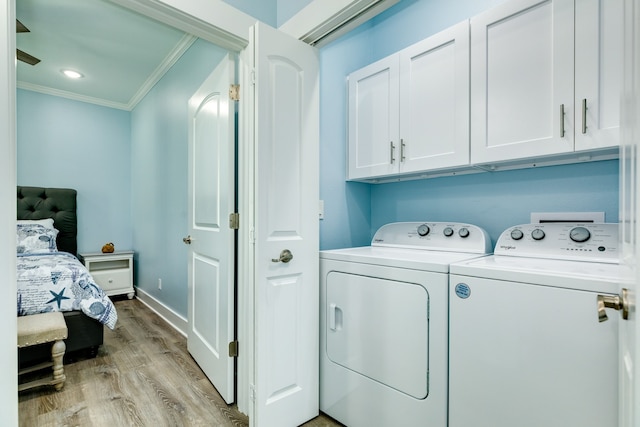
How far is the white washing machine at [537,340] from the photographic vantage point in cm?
96

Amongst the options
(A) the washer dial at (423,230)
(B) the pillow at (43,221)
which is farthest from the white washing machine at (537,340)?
(B) the pillow at (43,221)

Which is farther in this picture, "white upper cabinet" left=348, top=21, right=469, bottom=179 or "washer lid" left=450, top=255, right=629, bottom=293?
"white upper cabinet" left=348, top=21, right=469, bottom=179

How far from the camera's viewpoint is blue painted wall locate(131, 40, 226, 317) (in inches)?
118

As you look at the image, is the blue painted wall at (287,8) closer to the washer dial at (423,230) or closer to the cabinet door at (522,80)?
the cabinet door at (522,80)

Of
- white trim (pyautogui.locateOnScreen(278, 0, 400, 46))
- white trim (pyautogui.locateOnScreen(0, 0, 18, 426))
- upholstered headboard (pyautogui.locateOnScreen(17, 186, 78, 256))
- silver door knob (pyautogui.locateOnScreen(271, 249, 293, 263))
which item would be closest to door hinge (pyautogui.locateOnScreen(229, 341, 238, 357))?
silver door knob (pyautogui.locateOnScreen(271, 249, 293, 263))

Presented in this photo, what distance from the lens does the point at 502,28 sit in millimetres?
1468

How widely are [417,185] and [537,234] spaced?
0.77 meters

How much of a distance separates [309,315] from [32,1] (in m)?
3.04

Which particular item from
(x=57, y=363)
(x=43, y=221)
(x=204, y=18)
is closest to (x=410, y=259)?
(x=204, y=18)

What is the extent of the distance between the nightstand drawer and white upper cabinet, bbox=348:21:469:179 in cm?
351

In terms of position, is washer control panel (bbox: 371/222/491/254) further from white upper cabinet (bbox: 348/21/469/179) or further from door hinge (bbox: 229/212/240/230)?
door hinge (bbox: 229/212/240/230)

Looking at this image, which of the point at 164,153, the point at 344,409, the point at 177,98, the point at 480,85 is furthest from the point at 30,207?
the point at 480,85

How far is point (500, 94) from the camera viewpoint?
1.49 meters

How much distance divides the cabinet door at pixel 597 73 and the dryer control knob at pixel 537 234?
406mm
